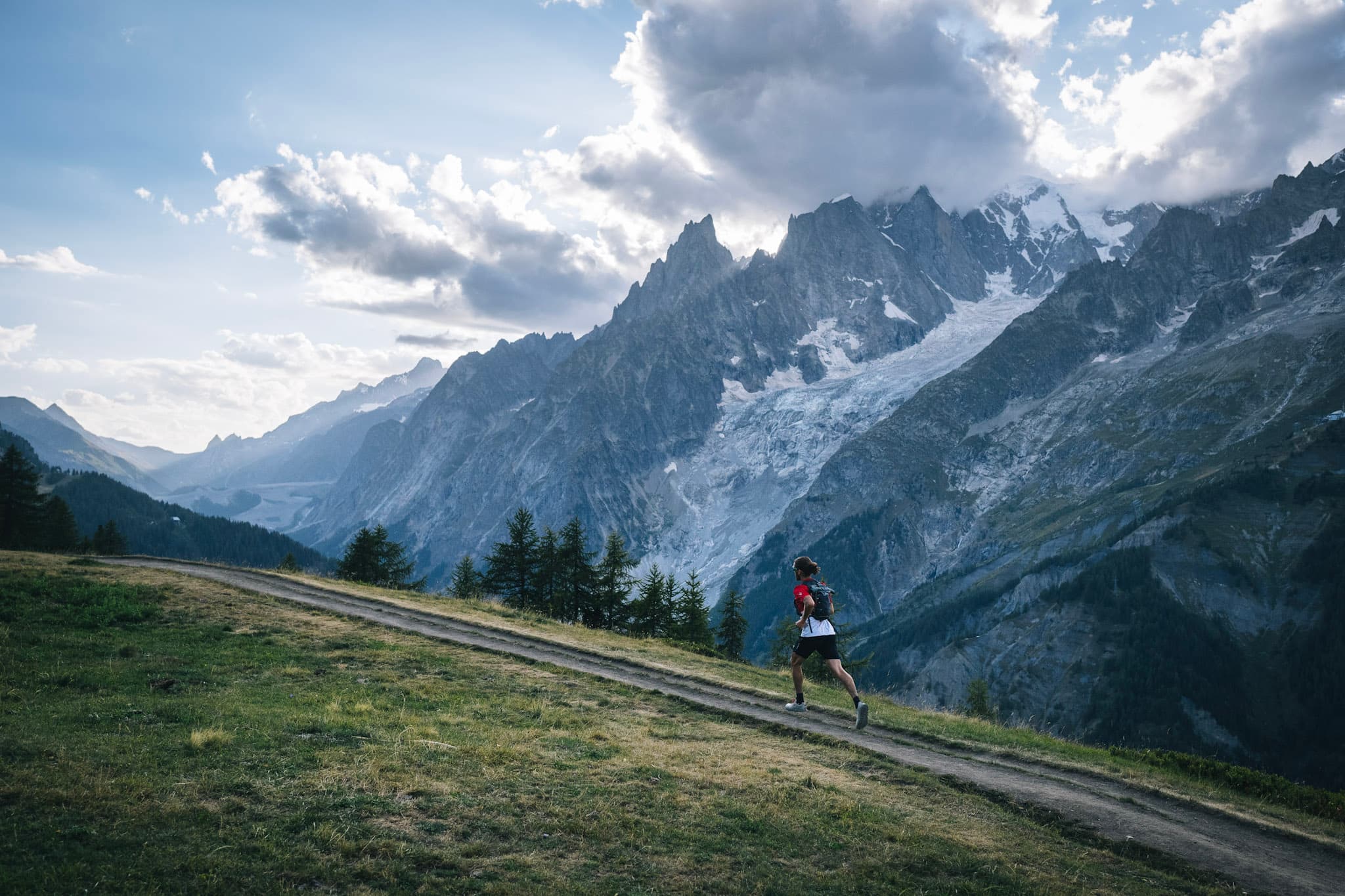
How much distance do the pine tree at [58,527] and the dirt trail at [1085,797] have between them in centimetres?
6864

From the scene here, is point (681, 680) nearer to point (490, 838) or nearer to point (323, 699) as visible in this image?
point (323, 699)

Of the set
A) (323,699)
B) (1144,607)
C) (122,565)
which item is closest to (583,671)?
(323,699)

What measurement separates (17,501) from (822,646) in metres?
77.9

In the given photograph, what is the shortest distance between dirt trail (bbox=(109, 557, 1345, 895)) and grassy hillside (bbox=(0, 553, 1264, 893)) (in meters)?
0.88

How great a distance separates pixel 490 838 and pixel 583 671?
44.4 ft

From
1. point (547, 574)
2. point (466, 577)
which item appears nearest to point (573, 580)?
point (547, 574)

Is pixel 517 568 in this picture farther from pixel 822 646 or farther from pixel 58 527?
pixel 58 527

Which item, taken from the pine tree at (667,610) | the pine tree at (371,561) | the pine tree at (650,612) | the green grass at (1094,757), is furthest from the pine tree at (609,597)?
the green grass at (1094,757)

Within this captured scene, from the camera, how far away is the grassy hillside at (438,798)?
30.9 feet

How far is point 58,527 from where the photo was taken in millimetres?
75500

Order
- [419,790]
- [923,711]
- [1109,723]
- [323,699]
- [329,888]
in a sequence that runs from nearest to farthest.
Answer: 1. [329,888]
2. [419,790]
3. [323,699]
4. [923,711]
5. [1109,723]

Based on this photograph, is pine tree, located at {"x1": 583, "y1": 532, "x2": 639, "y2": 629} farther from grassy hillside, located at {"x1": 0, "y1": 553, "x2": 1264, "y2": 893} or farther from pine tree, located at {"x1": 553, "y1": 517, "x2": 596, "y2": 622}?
grassy hillside, located at {"x1": 0, "y1": 553, "x2": 1264, "y2": 893}

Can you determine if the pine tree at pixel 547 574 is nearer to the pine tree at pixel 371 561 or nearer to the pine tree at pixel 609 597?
the pine tree at pixel 609 597

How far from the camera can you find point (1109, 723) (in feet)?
533
